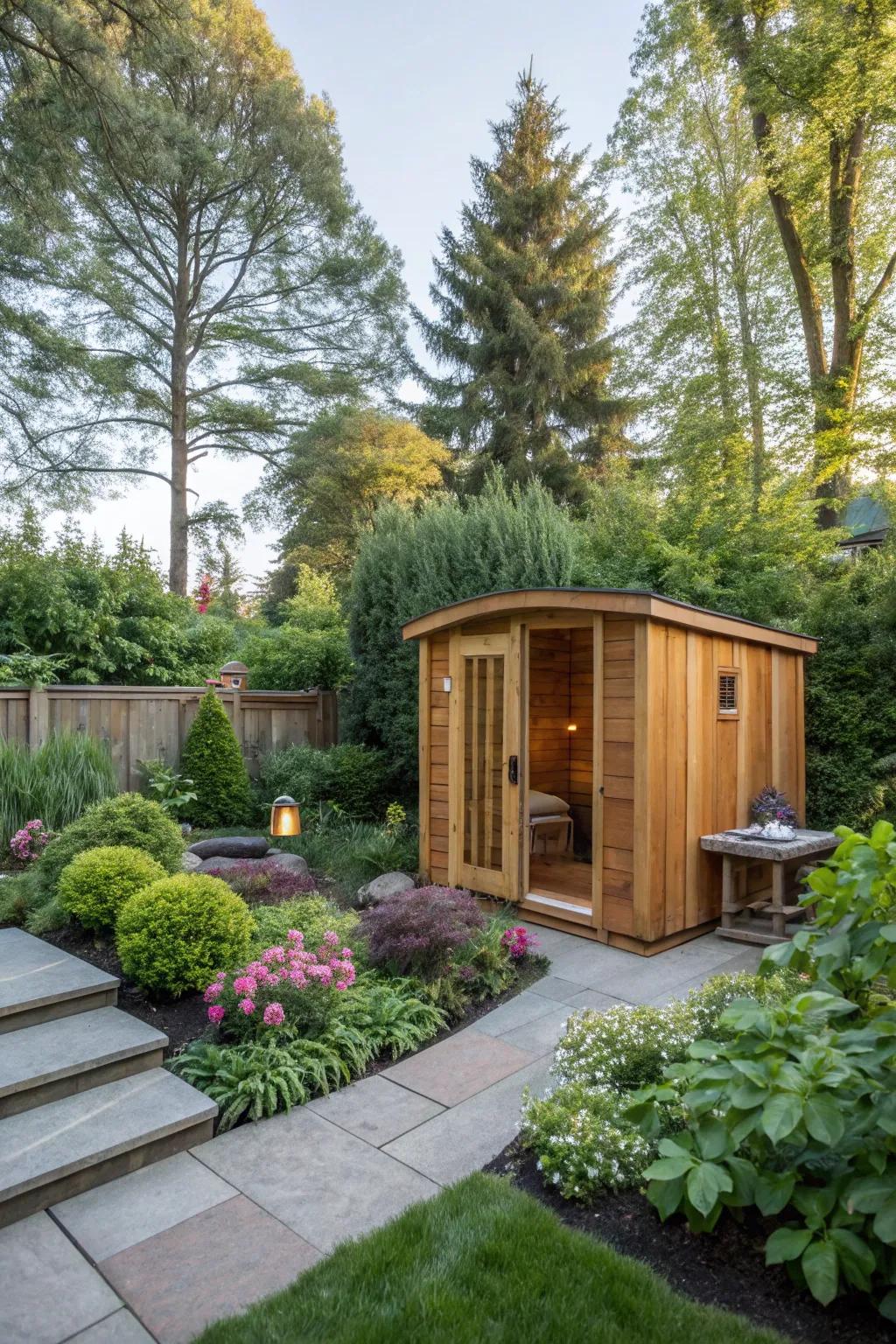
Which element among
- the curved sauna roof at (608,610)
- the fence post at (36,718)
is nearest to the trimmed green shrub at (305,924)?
the curved sauna roof at (608,610)

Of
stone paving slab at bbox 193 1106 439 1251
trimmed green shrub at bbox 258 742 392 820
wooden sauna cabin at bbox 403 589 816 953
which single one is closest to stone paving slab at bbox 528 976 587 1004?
wooden sauna cabin at bbox 403 589 816 953

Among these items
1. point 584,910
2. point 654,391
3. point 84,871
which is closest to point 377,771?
point 584,910

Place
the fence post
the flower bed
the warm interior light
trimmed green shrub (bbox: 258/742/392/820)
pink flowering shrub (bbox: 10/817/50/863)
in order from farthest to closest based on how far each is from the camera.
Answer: trimmed green shrub (bbox: 258/742/392/820) → the fence post → pink flowering shrub (bbox: 10/817/50/863) → the warm interior light → the flower bed

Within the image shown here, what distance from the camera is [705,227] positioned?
523 inches

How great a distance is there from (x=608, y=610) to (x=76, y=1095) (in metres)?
3.58

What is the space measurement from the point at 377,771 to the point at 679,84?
12.2 meters

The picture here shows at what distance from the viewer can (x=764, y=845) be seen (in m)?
4.76

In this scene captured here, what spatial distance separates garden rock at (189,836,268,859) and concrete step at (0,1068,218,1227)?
10.0ft

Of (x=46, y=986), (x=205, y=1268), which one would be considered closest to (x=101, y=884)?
(x=46, y=986)

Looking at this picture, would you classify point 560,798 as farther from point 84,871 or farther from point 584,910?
point 84,871

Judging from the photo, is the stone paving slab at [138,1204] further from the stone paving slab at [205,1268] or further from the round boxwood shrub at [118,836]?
the round boxwood shrub at [118,836]

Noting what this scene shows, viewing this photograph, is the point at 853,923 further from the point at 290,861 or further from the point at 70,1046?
the point at 290,861

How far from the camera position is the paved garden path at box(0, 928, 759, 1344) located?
6.63ft

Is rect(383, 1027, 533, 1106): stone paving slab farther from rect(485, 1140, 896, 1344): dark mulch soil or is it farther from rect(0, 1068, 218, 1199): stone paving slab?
rect(0, 1068, 218, 1199): stone paving slab
